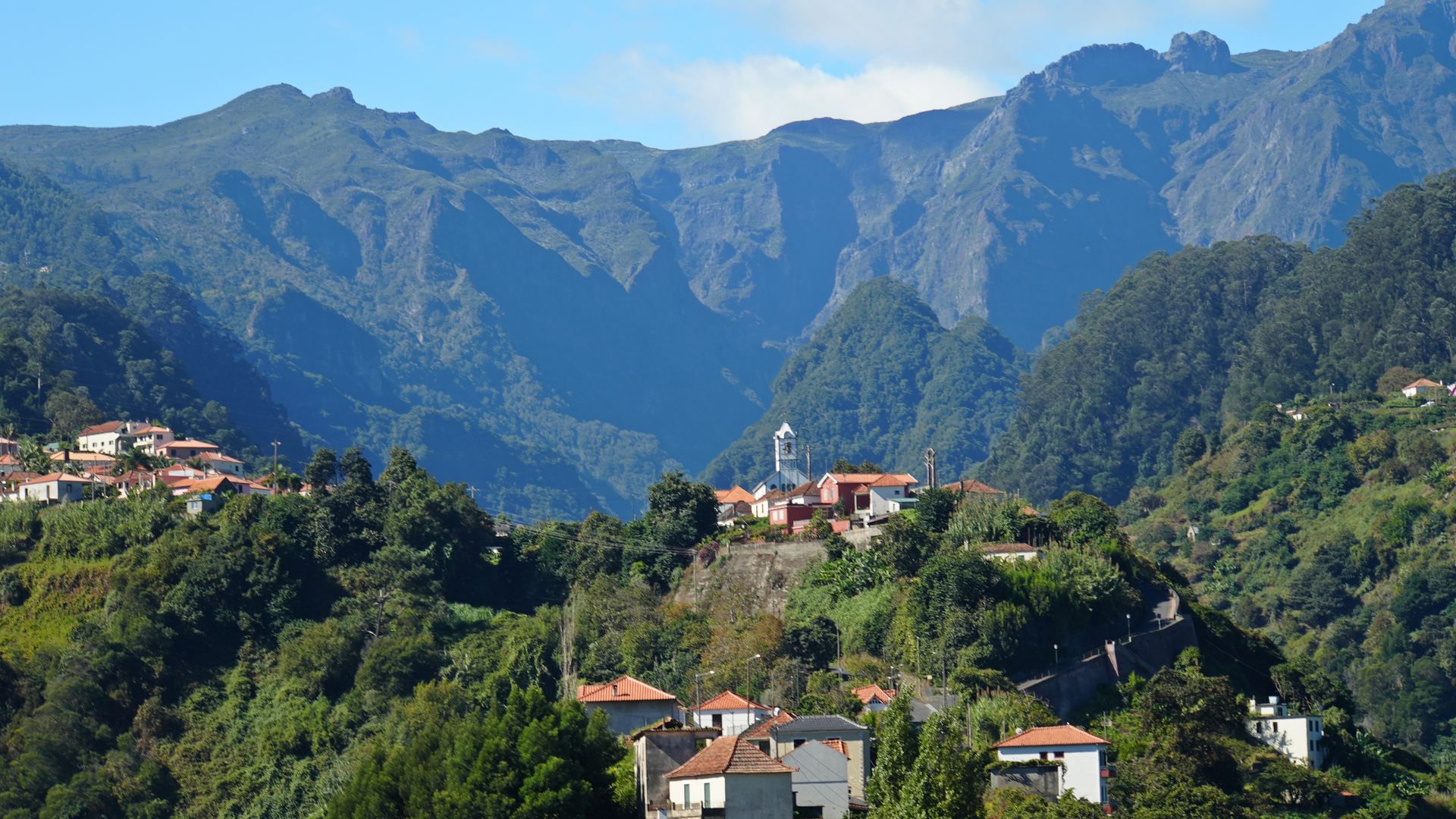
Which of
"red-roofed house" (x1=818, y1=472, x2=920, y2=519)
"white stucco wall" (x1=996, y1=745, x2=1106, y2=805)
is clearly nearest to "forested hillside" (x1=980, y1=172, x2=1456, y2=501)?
"red-roofed house" (x1=818, y1=472, x2=920, y2=519)

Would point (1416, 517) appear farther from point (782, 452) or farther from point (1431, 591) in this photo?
point (782, 452)

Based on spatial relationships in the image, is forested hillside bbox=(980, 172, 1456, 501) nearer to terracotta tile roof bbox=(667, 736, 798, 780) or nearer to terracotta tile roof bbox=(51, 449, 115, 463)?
terracotta tile roof bbox=(51, 449, 115, 463)

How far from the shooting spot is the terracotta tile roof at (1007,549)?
7812 centimetres

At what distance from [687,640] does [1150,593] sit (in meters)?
19.6

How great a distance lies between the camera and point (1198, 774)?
62469 millimetres

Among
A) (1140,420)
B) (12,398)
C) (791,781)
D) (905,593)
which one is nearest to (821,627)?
(905,593)

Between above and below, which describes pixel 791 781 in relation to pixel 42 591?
below

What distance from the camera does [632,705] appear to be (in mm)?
66688

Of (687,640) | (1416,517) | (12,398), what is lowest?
(687,640)

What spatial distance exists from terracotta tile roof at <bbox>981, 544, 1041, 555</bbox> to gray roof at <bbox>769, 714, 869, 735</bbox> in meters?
20.6

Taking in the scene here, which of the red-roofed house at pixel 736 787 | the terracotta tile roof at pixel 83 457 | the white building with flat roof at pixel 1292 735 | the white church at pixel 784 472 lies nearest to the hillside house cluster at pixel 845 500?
the white church at pixel 784 472

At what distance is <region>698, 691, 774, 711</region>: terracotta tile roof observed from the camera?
2544 inches

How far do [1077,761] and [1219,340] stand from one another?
398 ft

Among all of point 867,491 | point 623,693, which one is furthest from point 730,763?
point 867,491
